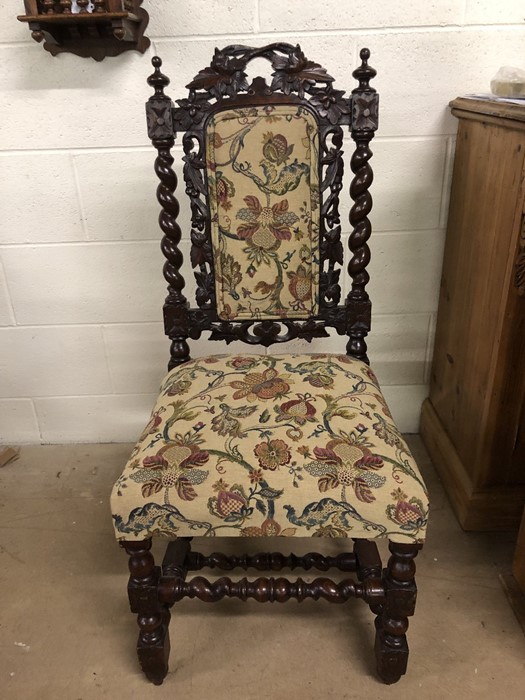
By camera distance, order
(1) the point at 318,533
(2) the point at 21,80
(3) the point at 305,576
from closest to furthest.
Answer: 1. (1) the point at 318,533
2. (3) the point at 305,576
3. (2) the point at 21,80

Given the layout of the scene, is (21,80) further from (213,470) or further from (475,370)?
(475,370)

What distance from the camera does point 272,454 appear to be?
105 cm

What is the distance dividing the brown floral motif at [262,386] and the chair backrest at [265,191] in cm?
14

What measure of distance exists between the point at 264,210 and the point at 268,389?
1.28 ft

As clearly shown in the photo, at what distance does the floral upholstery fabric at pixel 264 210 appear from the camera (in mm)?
1247

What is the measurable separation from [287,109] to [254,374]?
1.85ft

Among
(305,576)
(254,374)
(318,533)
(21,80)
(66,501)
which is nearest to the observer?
(318,533)

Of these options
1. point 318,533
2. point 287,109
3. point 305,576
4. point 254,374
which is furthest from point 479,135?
point 305,576

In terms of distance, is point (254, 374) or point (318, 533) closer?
point (318, 533)

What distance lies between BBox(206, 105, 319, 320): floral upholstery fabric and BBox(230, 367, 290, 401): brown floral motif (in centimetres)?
16

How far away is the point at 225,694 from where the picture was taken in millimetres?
1186

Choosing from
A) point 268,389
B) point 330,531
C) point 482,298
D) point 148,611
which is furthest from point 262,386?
point 482,298

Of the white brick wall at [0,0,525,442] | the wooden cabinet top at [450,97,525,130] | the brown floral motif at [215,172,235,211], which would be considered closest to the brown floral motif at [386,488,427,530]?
the brown floral motif at [215,172,235,211]

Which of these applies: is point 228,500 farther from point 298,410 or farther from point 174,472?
point 298,410
